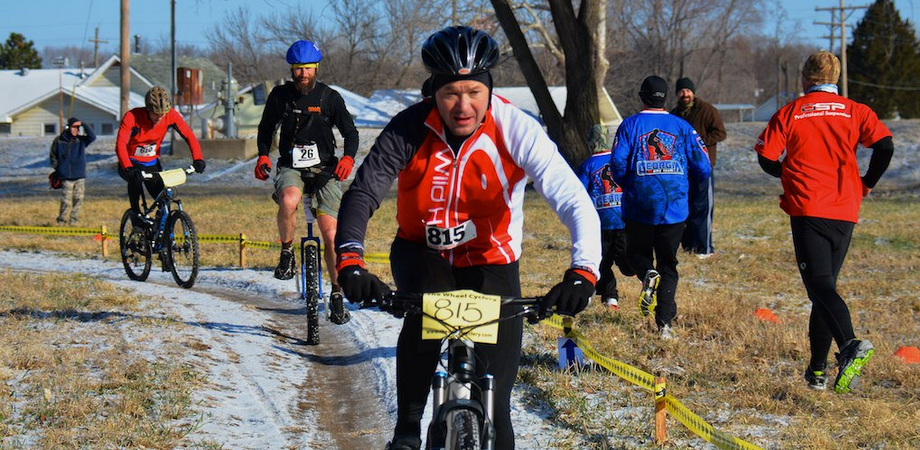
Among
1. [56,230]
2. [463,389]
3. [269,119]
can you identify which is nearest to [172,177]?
[269,119]

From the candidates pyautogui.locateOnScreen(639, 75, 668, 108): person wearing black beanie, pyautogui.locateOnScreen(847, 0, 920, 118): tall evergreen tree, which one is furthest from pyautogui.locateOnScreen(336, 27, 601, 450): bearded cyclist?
pyautogui.locateOnScreen(847, 0, 920, 118): tall evergreen tree

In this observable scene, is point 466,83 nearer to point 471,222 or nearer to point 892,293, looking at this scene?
point 471,222

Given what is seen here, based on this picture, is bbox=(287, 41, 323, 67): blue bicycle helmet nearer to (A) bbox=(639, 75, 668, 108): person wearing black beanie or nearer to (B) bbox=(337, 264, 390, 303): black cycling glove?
(A) bbox=(639, 75, 668, 108): person wearing black beanie

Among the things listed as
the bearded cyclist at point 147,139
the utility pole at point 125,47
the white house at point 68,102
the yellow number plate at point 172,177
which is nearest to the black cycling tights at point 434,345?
the bearded cyclist at point 147,139

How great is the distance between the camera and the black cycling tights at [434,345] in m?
3.88

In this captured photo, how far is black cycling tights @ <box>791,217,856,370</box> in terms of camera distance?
244 inches

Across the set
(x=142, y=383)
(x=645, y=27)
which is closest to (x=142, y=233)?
(x=142, y=383)

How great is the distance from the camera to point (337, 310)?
315 inches

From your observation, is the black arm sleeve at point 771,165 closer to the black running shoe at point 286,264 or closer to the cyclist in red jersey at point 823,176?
the cyclist in red jersey at point 823,176

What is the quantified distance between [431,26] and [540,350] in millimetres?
25437

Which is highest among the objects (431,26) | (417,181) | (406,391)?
(431,26)

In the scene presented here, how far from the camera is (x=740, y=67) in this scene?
→ 11094 cm

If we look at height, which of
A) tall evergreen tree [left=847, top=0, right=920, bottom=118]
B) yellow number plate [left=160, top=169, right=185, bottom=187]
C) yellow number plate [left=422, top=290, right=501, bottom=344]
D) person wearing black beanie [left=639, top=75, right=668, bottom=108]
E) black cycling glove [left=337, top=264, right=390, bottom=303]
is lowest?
yellow number plate [left=422, top=290, right=501, bottom=344]

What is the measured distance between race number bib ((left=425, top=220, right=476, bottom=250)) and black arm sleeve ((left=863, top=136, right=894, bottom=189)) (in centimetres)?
325
